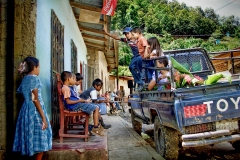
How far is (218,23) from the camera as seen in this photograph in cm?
5572

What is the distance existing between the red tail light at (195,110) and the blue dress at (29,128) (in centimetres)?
188

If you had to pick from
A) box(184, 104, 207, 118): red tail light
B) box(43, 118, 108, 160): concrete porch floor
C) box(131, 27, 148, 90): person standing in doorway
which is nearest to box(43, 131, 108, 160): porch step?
box(43, 118, 108, 160): concrete porch floor

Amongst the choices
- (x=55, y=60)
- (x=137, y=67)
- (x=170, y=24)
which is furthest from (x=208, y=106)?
(x=170, y=24)

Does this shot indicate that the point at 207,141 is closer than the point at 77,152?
Yes

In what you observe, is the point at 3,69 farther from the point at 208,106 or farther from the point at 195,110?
the point at 208,106

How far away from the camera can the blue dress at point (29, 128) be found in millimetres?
2713

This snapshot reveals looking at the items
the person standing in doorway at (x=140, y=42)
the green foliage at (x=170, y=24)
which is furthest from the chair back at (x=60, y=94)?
the green foliage at (x=170, y=24)

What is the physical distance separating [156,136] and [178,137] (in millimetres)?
621

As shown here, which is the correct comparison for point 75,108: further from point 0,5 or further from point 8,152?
point 0,5

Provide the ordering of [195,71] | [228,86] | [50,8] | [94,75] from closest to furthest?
[228,86]
[50,8]
[195,71]
[94,75]

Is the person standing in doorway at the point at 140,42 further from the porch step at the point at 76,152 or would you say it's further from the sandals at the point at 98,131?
the porch step at the point at 76,152

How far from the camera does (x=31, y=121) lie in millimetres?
2736

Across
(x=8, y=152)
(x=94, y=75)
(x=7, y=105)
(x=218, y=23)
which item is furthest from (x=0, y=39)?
(x=218, y=23)

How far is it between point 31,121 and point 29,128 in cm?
8
